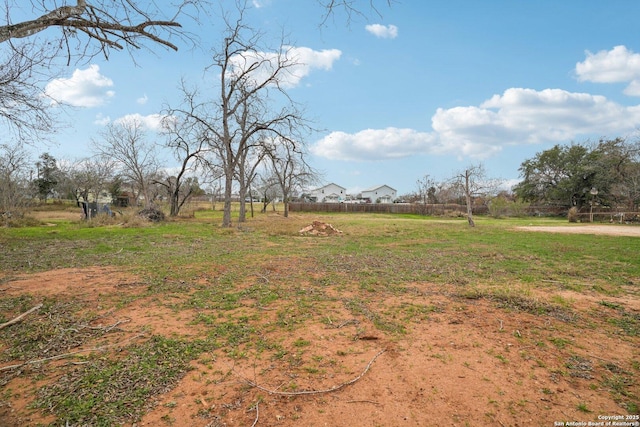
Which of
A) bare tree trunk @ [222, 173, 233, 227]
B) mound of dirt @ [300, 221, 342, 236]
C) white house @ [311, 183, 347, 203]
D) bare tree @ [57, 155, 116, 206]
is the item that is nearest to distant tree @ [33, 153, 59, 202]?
bare tree @ [57, 155, 116, 206]

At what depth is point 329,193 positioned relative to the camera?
78.4 m

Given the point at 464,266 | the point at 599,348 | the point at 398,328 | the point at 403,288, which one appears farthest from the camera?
the point at 464,266

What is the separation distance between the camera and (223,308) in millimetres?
4629

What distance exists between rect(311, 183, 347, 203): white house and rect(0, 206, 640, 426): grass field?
2761 inches

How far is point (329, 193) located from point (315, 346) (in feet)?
247

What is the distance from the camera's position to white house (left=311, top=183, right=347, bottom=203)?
253 feet

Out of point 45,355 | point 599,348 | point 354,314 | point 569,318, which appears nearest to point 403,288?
point 354,314

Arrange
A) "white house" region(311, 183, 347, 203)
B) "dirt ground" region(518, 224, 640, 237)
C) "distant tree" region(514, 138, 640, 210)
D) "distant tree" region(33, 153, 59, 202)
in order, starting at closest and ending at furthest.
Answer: "dirt ground" region(518, 224, 640, 237) → "distant tree" region(514, 138, 640, 210) → "distant tree" region(33, 153, 59, 202) → "white house" region(311, 183, 347, 203)

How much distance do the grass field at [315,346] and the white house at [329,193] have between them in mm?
70132

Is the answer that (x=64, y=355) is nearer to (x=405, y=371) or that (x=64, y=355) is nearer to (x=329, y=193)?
(x=405, y=371)

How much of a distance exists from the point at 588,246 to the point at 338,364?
12521 millimetres

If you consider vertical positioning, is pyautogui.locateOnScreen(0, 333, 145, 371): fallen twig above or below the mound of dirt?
below

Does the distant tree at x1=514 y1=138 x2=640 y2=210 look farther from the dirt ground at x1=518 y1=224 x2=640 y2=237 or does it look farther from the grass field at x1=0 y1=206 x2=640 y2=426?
the grass field at x1=0 y1=206 x2=640 y2=426

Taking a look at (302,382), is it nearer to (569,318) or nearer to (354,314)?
(354,314)
